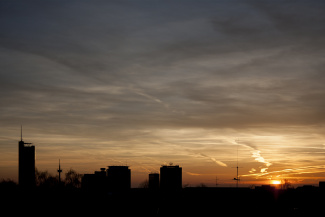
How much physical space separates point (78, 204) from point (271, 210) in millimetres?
47503

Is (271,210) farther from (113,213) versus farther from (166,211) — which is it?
(113,213)

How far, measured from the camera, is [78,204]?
10569 cm

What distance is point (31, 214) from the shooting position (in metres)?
92.7

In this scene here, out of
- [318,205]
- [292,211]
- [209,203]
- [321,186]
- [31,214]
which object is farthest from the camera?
[321,186]

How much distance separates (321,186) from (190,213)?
4439 inches

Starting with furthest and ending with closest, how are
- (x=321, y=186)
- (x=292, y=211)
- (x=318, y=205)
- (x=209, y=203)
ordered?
1. (x=321, y=186)
2. (x=318, y=205)
3. (x=209, y=203)
4. (x=292, y=211)

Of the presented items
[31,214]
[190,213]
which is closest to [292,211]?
[190,213]

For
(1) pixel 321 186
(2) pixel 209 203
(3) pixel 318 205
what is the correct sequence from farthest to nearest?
(1) pixel 321 186, (3) pixel 318 205, (2) pixel 209 203

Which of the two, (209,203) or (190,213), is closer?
(190,213)

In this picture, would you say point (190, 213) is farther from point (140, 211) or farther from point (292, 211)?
point (292, 211)

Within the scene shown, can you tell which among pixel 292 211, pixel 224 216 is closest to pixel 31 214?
pixel 224 216

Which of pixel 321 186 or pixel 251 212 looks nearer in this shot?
pixel 251 212

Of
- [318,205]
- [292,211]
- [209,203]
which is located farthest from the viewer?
[318,205]

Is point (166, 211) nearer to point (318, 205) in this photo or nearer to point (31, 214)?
point (31, 214)
